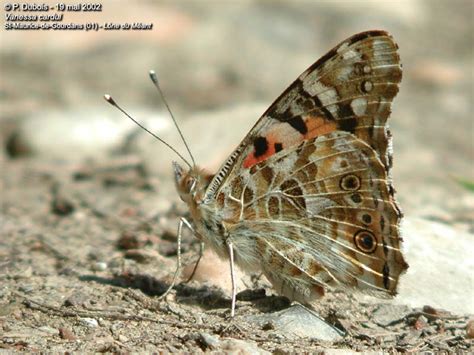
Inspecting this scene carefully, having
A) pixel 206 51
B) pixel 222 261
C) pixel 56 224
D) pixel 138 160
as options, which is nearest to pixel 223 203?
→ pixel 222 261

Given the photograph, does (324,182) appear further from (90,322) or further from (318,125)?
(90,322)

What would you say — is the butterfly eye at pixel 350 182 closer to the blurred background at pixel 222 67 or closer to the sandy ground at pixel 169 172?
the sandy ground at pixel 169 172

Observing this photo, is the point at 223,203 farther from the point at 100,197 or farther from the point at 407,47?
the point at 407,47

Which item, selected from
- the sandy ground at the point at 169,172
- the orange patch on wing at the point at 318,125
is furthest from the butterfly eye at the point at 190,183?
the orange patch on wing at the point at 318,125

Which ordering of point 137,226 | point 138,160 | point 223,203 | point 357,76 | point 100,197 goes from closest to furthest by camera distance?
point 357,76, point 223,203, point 137,226, point 100,197, point 138,160

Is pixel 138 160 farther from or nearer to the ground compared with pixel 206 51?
nearer to the ground

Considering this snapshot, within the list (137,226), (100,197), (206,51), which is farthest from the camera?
(206,51)

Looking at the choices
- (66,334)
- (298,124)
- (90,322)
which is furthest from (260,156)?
(66,334)
